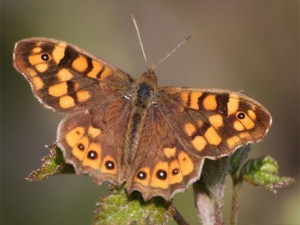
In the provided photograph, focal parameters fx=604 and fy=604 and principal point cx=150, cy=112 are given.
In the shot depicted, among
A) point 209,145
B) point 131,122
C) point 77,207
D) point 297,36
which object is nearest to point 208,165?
point 209,145

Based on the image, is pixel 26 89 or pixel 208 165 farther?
pixel 26 89

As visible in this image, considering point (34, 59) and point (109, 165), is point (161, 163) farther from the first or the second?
point (34, 59)

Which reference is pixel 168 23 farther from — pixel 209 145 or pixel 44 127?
pixel 209 145

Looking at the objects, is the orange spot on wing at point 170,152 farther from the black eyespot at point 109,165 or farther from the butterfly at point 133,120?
the black eyespot at point 109,165

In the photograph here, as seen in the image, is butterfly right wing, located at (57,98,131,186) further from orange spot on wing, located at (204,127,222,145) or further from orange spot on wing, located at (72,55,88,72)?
orange spot on wing, located at (204,127,222,145)

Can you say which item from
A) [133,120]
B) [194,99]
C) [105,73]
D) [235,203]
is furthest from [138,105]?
[235,203]

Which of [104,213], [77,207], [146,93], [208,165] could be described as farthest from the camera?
[77,207]

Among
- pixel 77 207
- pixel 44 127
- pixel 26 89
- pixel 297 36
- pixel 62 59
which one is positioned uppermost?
pixel 297 36

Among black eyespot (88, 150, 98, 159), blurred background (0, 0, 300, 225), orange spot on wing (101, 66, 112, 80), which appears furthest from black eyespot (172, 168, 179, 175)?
blurred background (0, 0, 300, 225)
